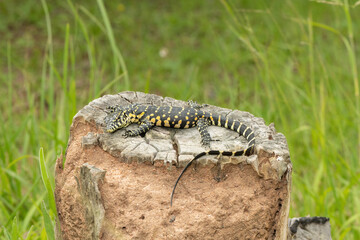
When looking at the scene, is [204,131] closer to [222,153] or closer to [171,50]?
[222,153]

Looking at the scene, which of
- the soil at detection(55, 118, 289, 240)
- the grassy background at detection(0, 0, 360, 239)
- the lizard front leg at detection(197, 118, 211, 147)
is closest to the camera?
the soil at detection(55, 118, 289, 240)

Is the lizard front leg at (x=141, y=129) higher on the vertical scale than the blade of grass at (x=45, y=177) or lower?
higher

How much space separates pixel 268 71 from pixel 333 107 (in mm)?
1746

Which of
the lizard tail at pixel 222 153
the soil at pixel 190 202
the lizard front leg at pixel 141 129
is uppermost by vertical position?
the lizard front leg at pixel 141 129

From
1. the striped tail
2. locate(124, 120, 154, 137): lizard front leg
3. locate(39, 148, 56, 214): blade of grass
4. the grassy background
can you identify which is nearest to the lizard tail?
the striped tail

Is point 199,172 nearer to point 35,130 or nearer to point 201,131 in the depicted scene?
point 201,131

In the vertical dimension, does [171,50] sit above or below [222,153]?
above

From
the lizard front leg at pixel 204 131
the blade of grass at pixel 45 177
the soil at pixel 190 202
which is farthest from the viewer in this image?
the lizard front leg at pixel 204 131

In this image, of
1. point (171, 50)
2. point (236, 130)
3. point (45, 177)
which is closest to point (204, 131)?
point (236, 130)

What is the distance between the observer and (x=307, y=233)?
13.4 feet

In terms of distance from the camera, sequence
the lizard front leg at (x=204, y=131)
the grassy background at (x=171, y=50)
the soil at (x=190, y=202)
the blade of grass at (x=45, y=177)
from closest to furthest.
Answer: the soil at (x=190, y=202) → the blade of grass at (x=45, y=177) → the lizard front leg at (x=204, y=131) → the grassy background at (x=171, y=50)

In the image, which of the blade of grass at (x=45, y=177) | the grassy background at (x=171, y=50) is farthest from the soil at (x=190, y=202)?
the grassy background at (x=171, y=50)

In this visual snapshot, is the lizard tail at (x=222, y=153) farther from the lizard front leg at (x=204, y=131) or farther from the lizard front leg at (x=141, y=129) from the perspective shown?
the lizard front leg at (x=141, y=129)

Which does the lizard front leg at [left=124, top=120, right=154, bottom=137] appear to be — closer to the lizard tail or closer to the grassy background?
the lizard tail
